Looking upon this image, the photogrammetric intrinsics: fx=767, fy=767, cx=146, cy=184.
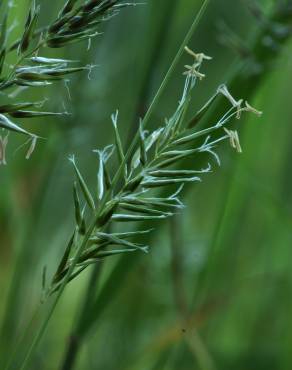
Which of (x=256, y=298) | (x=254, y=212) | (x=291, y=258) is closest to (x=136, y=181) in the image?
(x=291, y=258)

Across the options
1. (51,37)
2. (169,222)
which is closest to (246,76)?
(169,222)

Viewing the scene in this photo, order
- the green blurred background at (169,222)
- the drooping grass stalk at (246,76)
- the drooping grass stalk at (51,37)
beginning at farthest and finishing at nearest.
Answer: the green blurred background at (169,222) < the drooping grass stalk at (246,76) < the drooping grass stalk at (51,37)

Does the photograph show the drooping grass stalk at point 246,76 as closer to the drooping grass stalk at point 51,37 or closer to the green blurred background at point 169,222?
the green blurred background at point 169,222

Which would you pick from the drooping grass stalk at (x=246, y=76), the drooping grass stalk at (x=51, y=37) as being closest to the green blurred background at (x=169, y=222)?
the drooping grass stalk at (x=246, y=76)

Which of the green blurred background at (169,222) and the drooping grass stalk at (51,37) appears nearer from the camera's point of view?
the drooping grass stalk at (51,37)

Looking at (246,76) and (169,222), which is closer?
(246,76)

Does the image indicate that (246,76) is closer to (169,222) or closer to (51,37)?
(169,222)

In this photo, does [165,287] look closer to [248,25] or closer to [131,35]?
[131,35]

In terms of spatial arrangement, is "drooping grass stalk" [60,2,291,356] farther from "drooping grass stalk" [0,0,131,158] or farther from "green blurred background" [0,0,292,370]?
"drooping grass stalk" [0,0,131,158]
